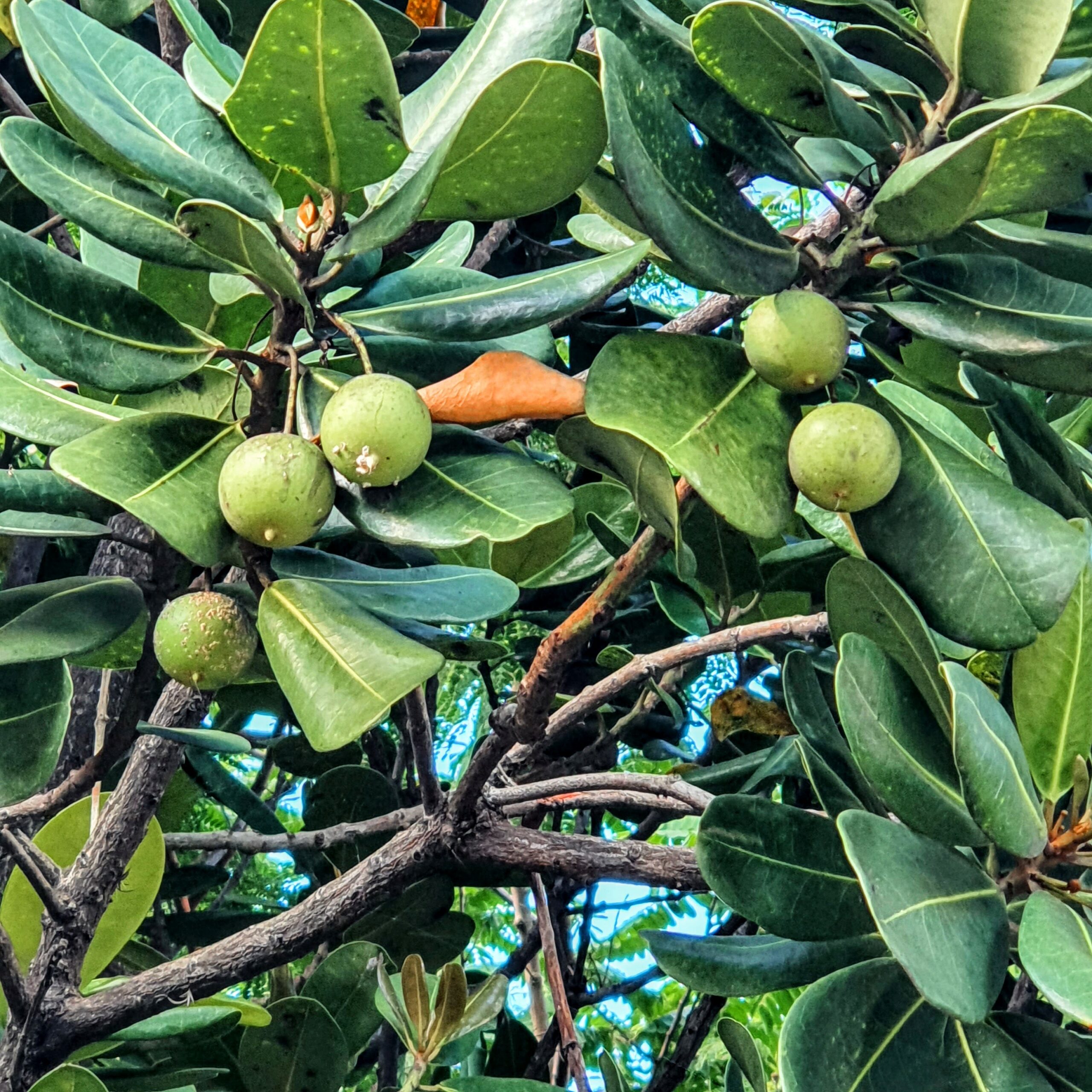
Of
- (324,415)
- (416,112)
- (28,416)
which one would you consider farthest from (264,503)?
(416,112)

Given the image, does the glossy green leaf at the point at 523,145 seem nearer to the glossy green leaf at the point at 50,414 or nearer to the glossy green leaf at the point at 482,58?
the glossy green leaf at the point at 482,58

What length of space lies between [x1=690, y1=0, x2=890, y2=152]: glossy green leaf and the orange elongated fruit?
10.4 inches

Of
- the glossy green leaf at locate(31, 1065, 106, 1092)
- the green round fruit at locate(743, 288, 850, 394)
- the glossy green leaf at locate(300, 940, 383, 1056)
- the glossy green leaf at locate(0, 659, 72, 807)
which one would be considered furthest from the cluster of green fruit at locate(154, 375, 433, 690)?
the glossy green leaf at locate(300, 940, 383, 1056)

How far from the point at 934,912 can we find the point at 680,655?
47 centimetres

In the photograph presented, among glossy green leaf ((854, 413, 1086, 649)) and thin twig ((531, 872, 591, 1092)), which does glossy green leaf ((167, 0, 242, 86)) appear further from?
thin twig ((531, 872, 591, 1092))

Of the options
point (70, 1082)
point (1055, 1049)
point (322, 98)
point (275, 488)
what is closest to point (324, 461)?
point (275, 488)

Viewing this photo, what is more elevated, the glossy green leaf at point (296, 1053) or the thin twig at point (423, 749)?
the thin twig at point (423, 749)

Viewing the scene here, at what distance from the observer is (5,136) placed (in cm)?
103

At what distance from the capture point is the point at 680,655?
139 cm

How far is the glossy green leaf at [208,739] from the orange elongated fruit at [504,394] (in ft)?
1.37

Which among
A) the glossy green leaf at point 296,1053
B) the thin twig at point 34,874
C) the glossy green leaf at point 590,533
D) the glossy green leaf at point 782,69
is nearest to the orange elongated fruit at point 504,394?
the glossy green leaf at point 782,69

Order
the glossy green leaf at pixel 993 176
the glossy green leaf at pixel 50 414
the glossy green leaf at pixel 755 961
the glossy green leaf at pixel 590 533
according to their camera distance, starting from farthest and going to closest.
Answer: the glossy green leaf at pixel 590 533
the glossy green leaf at pixel 755 961
the glossy green leaf at pixel 50 414
the glossy green leaf at pixel 993 176

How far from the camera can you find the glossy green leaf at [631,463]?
1.00 m

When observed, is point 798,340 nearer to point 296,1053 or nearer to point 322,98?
point 322,98
